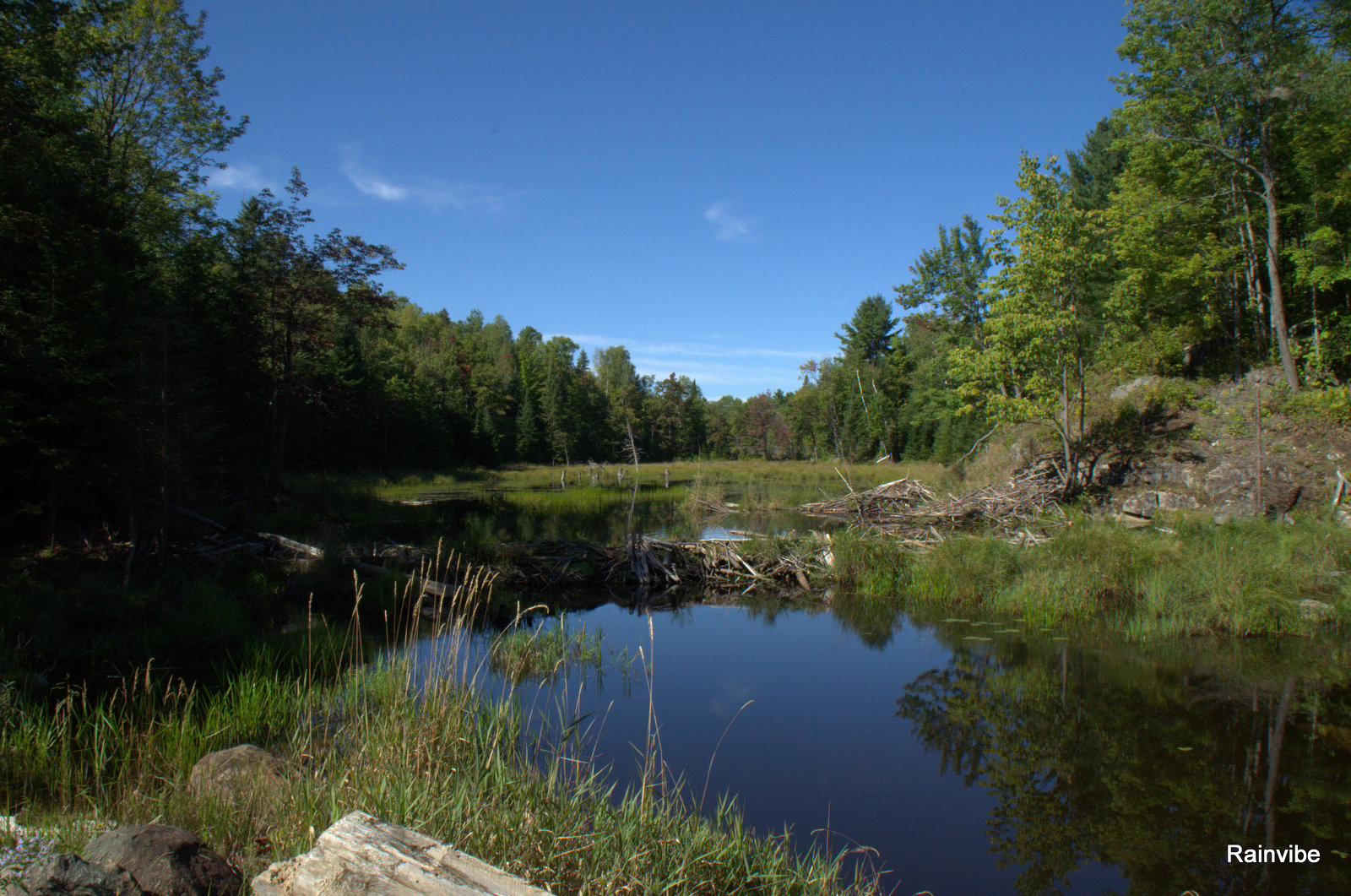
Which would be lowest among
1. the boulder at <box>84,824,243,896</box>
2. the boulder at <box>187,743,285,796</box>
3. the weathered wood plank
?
the boulder at <box>187,743,285,796</box>

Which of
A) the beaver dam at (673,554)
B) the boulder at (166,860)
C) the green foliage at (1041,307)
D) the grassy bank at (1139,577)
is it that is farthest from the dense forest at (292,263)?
the boulder at (166,860)

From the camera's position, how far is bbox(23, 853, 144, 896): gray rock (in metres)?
2.42

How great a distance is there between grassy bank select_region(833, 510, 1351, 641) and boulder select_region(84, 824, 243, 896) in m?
10.2

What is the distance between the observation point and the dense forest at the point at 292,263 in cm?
1092

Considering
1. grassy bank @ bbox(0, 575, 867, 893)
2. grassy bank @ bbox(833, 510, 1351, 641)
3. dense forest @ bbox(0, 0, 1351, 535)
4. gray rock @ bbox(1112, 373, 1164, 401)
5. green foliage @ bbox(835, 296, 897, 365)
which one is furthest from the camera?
A: green foliage @ bbox(835, 296, 897, 365)

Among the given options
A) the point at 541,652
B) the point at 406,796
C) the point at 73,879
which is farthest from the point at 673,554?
the point at 73,879

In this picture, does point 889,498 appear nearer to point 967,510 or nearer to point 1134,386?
point 967,510

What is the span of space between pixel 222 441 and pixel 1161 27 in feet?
91.8

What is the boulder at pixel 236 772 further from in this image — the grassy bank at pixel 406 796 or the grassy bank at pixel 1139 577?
the grassy bank at pixel 1139 577

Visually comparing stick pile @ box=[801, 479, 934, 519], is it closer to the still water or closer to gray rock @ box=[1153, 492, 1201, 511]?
gray rock @ box=[1153, 492, 1201, 511]

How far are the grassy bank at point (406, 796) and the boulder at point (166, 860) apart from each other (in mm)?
271

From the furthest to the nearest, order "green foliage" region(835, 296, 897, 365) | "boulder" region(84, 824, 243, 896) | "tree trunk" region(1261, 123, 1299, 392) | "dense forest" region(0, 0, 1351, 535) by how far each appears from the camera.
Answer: "green foliage" region(835, 296, 897, 365) → "tree trunk" region(1261, 123, 1299, 392) → "dense forest" region(0, 0, 1351, 535) → "boulder" region(84, 824, 243, 896)

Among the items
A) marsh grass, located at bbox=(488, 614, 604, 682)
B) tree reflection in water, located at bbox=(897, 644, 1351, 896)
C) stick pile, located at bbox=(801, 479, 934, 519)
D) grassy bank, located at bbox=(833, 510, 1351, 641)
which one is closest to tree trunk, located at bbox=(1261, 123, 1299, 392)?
grassy bank, located at bbox=(833, 510, 1351, 641)

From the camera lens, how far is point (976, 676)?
819cm
